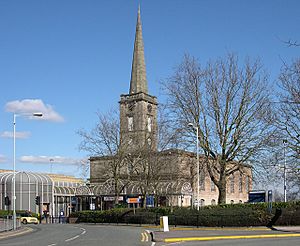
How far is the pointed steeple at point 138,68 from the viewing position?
3563 inches

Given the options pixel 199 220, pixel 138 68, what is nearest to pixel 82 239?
pixel 199 220

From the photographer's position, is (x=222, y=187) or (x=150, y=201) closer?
(x=222, y=187)

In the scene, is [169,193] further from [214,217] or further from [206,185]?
[206,185]

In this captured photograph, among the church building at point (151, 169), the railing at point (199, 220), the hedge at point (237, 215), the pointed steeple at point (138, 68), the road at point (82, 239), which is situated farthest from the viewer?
the pointed steeple at point (138, 68)

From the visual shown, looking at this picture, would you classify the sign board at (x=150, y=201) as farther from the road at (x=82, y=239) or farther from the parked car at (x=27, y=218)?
the parked car at (x=27, y=218)

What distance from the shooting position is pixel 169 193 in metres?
52.2

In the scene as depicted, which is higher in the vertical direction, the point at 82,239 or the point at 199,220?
the point at 82,239

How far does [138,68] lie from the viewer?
3563 inches

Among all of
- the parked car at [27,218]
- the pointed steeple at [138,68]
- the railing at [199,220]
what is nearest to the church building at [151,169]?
the railing at [199,220]

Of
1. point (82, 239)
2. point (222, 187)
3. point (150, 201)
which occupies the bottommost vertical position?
point (82, 239)

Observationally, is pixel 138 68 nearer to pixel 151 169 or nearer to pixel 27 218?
pixel 27 218

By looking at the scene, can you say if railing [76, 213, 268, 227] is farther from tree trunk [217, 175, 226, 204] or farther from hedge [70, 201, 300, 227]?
tree trunk [217, 175, 226, 204]

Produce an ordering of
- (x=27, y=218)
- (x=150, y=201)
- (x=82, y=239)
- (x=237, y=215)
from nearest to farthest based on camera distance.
Result: (x=82, y=239), (x=237, y=215), (x=150, y=201), (x=27, y=218)

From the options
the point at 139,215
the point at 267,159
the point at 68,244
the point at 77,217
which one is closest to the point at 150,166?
the point at 139,215
